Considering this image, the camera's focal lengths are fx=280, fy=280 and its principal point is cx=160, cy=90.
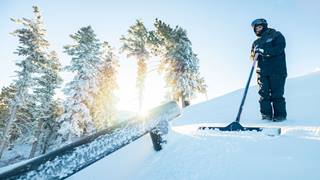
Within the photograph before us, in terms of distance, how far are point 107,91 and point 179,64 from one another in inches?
402

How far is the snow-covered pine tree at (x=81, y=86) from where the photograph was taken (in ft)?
85.8

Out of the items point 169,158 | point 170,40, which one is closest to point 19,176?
point 169,158

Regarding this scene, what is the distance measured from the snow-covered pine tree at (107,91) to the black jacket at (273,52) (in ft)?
85.0

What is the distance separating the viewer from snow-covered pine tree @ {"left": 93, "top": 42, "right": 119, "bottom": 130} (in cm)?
3095

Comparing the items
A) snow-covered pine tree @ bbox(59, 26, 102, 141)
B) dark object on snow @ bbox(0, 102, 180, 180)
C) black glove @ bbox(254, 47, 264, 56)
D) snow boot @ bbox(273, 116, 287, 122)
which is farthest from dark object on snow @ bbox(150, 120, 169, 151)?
snow-covered pine tree @ bbox(59, 26, 102, 141)

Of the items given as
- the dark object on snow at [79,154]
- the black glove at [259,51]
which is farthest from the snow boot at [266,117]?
the dark object on snow at [79,154]

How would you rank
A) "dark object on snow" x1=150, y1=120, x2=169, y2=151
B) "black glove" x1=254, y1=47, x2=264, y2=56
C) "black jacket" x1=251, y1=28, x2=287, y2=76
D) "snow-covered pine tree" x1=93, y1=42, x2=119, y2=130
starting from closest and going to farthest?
"dark object on snow" x1=150, y1=120, x2=169, y2=151, "black jacket" x1=251, y1=28, x2=287, y2=76, "black glove" x1=254, y1=47, x2=264, y2=56, "snow-covered pine tree" x1=93, y1=42, x2=119, y2=130

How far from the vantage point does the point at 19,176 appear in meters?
2.10

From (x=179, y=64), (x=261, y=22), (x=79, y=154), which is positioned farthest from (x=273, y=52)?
(x=179, y=64)

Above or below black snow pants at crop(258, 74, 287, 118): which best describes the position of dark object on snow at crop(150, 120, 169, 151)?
below

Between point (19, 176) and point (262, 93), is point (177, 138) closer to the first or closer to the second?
point (262, 93)

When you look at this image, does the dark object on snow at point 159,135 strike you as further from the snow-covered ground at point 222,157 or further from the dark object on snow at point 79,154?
the dark object on snow at point 79,154

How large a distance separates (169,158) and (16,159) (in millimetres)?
44338

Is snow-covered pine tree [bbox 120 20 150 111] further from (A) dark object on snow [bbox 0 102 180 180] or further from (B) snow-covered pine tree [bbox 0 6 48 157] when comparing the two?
(A) dark object on snow [bbox 0 102 180 180]
